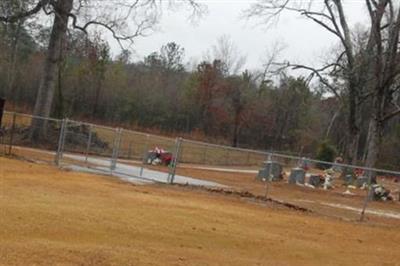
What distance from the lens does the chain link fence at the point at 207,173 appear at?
20258 millimetres

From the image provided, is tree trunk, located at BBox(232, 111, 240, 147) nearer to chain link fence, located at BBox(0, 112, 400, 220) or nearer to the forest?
the forest

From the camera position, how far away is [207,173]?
29.8m

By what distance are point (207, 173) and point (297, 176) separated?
4.41 metres

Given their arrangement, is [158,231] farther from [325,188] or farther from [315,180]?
[315,180]

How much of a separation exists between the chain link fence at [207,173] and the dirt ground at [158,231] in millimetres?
2591

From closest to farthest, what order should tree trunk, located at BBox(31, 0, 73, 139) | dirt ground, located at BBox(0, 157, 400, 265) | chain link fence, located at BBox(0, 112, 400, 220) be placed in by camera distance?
dirt ground, located at BBox(0, 157, 400, 265) → chain link fence, located at BBox(0, 112, 400, 220) → tree trunk, located at BBox(31, 0, 73, 139)

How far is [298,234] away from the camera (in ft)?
42.1

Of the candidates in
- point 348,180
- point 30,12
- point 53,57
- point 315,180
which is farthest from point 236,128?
point 348,180

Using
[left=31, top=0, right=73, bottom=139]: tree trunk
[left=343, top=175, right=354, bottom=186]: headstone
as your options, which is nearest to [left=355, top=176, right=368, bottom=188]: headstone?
[left=343, top=175, right=354, bottom=186]: headstone

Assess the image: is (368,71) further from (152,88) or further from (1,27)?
(152,88)

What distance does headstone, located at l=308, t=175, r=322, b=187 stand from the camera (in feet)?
91.9

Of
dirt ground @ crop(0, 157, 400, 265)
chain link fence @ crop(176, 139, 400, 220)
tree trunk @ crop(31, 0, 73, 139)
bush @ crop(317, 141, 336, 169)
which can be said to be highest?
tree trunk @ crop(31, 0, 73, 139)

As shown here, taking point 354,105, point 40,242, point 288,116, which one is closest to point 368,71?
point 354,105

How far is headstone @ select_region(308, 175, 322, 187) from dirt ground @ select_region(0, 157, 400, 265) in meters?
10.1
